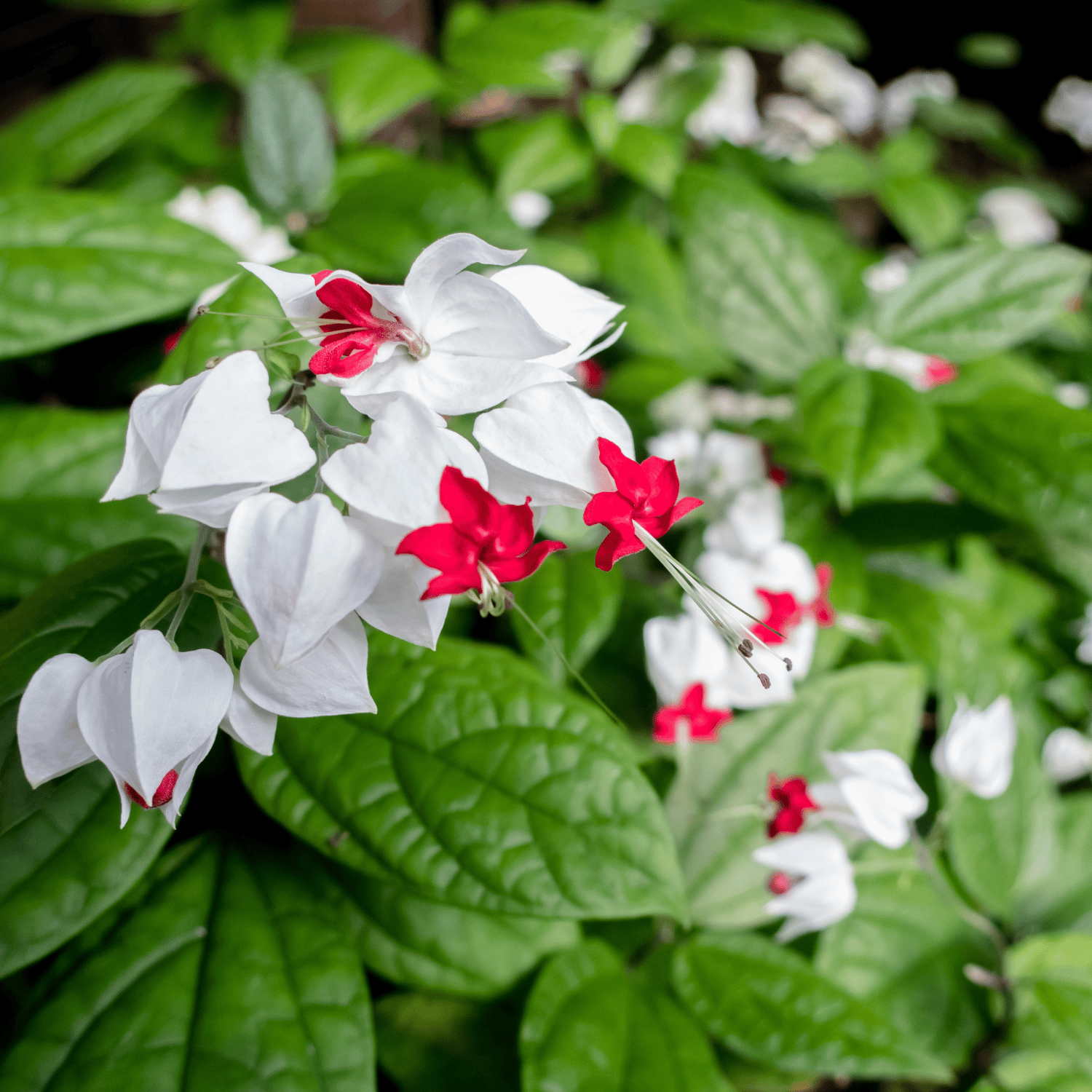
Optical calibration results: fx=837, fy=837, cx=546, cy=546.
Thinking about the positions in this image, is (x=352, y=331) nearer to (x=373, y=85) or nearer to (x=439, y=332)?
(x=439, y=332)

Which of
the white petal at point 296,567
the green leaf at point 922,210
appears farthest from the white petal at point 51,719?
the green leaf at point 922,210

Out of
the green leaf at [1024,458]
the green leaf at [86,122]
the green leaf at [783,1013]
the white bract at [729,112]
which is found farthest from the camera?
the white bract at [729,112]

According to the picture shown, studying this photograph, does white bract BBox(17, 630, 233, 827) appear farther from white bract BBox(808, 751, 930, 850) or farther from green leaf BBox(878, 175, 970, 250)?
green leaf BBox(878, 175, 970, 250)

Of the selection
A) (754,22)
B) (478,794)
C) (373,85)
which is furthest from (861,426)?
(754,22)

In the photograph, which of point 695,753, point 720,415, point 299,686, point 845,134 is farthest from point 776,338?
point 845,134

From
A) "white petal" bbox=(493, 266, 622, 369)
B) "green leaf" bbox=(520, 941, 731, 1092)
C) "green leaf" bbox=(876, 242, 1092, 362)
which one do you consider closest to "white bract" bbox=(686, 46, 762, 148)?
"green leaf" bbox=(876, 242, 1092, 362)

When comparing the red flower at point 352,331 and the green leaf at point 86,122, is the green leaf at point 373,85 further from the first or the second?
the red flower at point 352,331

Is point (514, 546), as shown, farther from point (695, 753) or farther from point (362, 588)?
point (695, 753)
